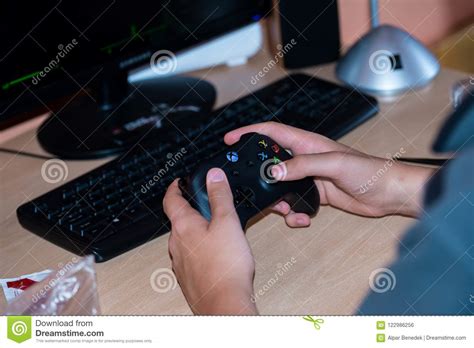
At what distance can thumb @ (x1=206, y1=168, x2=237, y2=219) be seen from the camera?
845 millimetres

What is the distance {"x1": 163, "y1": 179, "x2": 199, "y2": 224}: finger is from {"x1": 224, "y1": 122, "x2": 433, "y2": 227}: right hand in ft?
0.34

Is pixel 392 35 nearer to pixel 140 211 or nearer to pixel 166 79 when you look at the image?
pixel 166 79

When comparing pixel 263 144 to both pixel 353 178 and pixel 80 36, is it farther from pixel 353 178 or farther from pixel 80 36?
pixel 80 36

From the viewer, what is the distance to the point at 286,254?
909mm

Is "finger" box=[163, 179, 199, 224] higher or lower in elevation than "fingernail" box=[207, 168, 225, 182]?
lower

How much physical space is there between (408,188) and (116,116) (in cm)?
45

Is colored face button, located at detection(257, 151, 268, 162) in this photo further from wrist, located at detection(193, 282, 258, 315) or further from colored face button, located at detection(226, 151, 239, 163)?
wrist, located at detection(193, 282, 258, 315)

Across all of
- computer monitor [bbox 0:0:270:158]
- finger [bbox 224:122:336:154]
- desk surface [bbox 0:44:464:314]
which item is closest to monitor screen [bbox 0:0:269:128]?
computer monitor [bbox 0:0:270:158]

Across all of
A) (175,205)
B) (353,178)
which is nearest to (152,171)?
(175,205)

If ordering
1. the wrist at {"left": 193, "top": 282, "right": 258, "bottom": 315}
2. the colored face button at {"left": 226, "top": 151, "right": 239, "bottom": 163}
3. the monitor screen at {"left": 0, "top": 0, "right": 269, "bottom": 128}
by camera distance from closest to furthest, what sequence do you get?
the wrist at {"left": 193, "top": 282, "right": 258, "bottom": 315}, the colored face button at {"left": 226, "top": 151, "right": 239, "bottom": 163}, the monitor screen at {"left": 0, "top": 0, "right": 269, "bottom": 128}

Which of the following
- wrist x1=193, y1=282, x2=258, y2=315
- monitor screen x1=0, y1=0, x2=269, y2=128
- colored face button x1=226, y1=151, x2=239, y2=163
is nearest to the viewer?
wrist x1=193, y1=282, x2=258, y2=315
